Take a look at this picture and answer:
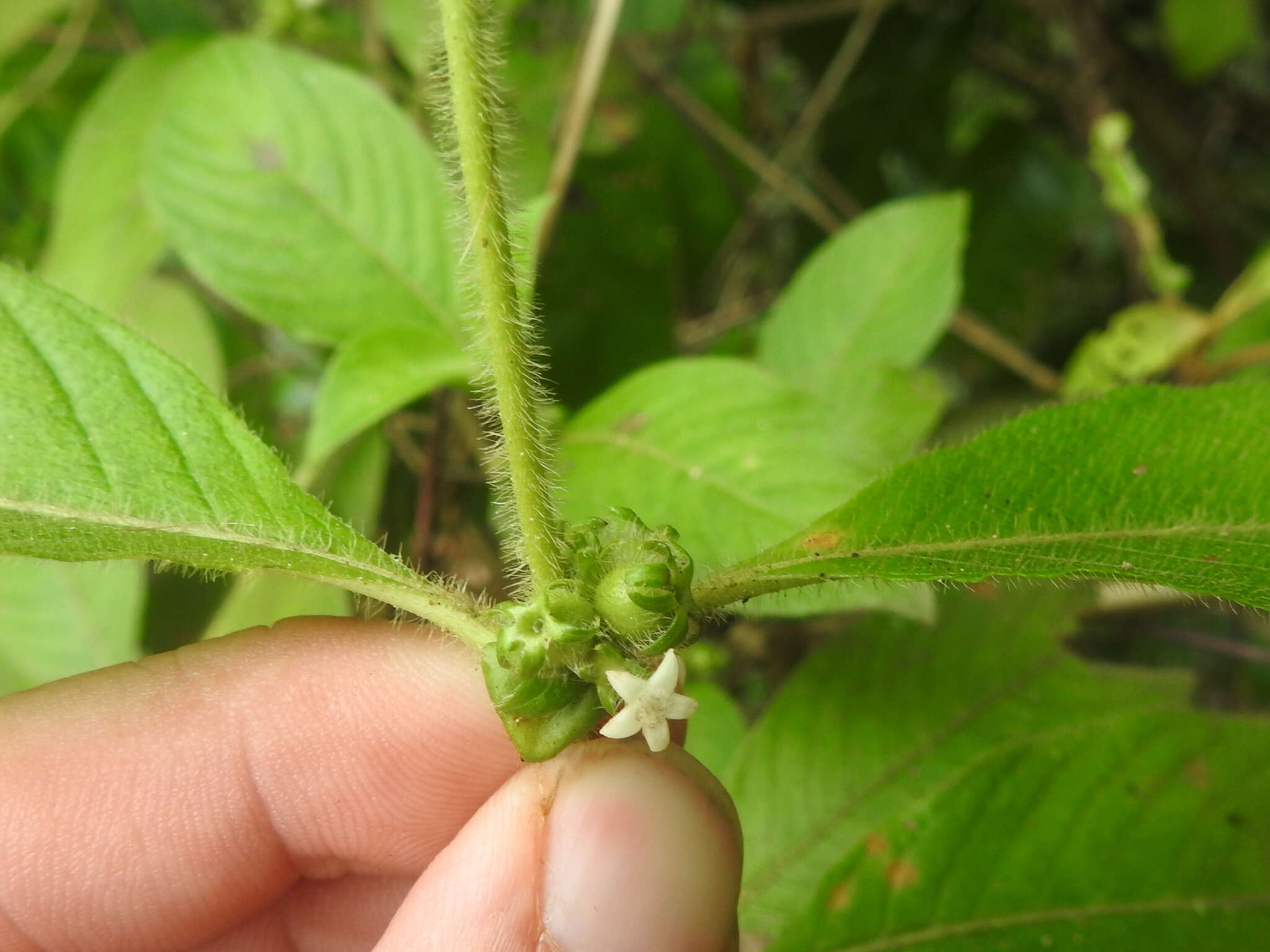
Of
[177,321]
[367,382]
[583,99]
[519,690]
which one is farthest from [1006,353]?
[177,321]

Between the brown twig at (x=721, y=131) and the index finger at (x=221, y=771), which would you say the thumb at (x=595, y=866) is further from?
the brown twig at (x=721, y=131)

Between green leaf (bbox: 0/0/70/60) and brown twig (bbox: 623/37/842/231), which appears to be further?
brown twig (bbox: 623/37/842/231)

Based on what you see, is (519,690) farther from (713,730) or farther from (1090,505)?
(713,730)

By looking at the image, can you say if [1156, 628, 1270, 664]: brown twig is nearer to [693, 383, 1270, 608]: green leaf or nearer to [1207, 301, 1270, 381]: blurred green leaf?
[1207, 301, 1270, 381]: blurred green leaf

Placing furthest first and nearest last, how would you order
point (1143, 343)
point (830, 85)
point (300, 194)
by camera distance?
point (830, 85) → point (1143, 343) → point (300, 194)

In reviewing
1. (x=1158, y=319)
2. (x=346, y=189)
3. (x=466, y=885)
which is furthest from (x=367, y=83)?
(x=1158, y=319)

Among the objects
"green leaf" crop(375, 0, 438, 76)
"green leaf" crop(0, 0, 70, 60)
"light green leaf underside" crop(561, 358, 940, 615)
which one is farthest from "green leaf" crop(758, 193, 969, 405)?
"green leaf" crop(0, 0, 70, 60)

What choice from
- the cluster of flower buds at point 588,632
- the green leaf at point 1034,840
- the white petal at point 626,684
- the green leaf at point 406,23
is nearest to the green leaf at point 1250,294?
the green leaf at point 1034,840
